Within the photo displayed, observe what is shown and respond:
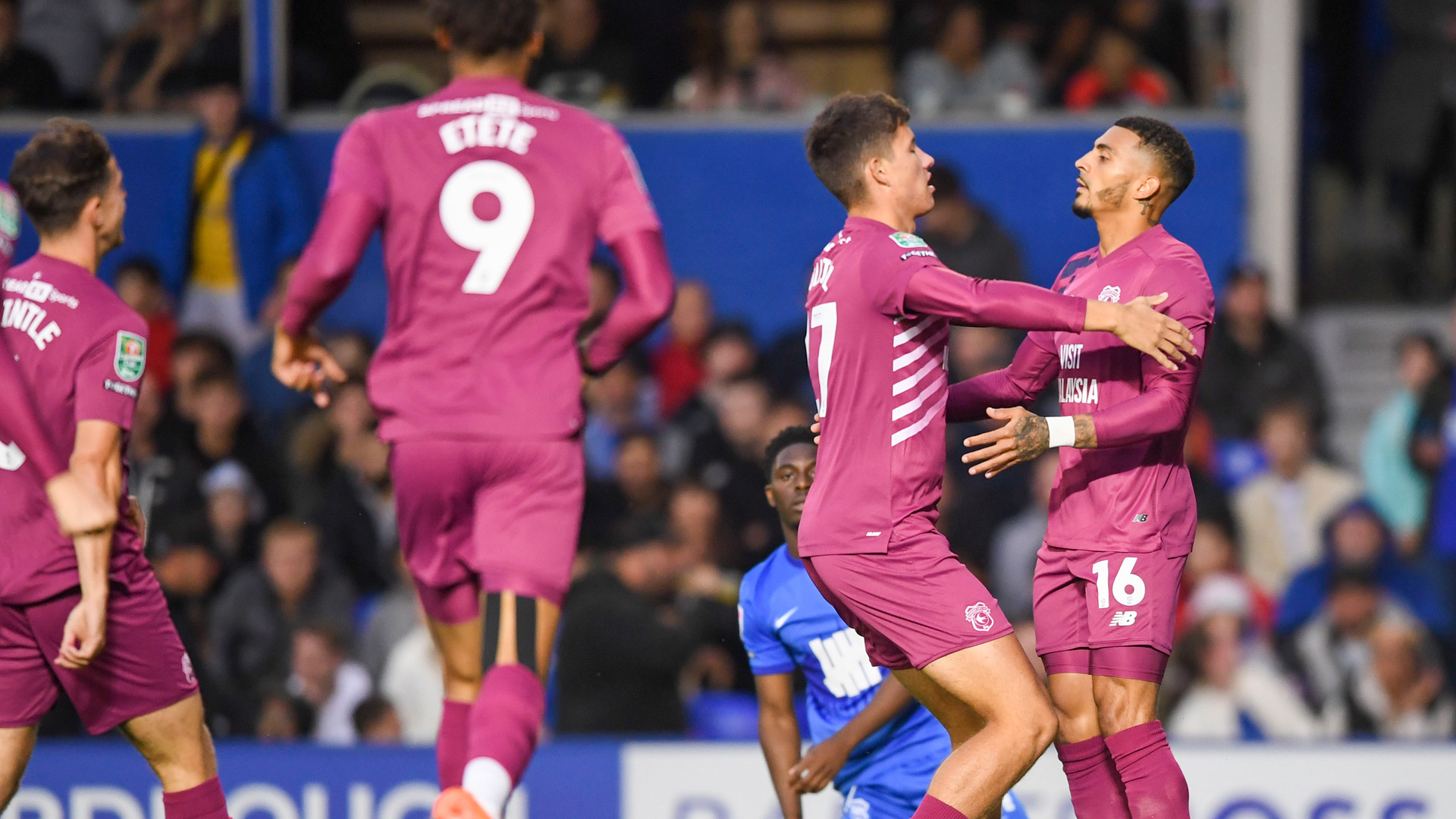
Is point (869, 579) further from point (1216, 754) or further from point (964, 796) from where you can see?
point (1216, 754)

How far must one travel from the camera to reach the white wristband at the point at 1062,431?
14.7 ft

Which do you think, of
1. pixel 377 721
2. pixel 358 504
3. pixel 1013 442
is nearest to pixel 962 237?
pixel 358 504

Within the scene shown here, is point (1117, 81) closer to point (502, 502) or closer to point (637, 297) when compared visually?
point (637, 297)

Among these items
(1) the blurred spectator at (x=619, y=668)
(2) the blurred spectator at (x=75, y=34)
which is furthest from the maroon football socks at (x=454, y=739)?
(2) the blurred spectator at (x=75, y=34)

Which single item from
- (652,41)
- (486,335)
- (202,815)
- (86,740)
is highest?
(652,41)

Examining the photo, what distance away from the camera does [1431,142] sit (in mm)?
11172

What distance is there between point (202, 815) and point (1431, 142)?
9.08 metres

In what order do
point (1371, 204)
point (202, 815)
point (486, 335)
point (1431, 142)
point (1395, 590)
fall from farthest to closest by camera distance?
point (1371, 204), point (1431, 142), point (1395, 590), point (202, 815), point (486, 335)

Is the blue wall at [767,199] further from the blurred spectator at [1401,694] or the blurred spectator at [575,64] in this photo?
the blurred spectator at [1401,694]

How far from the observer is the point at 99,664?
4.65 meters

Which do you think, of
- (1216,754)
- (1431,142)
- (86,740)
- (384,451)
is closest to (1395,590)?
(1216,754)

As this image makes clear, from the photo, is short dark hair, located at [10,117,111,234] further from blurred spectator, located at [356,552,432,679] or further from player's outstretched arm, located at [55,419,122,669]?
blurred spectator, located at [356,552,432,679]

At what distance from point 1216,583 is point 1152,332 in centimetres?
468

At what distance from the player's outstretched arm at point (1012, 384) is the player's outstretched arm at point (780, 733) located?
1006mm
